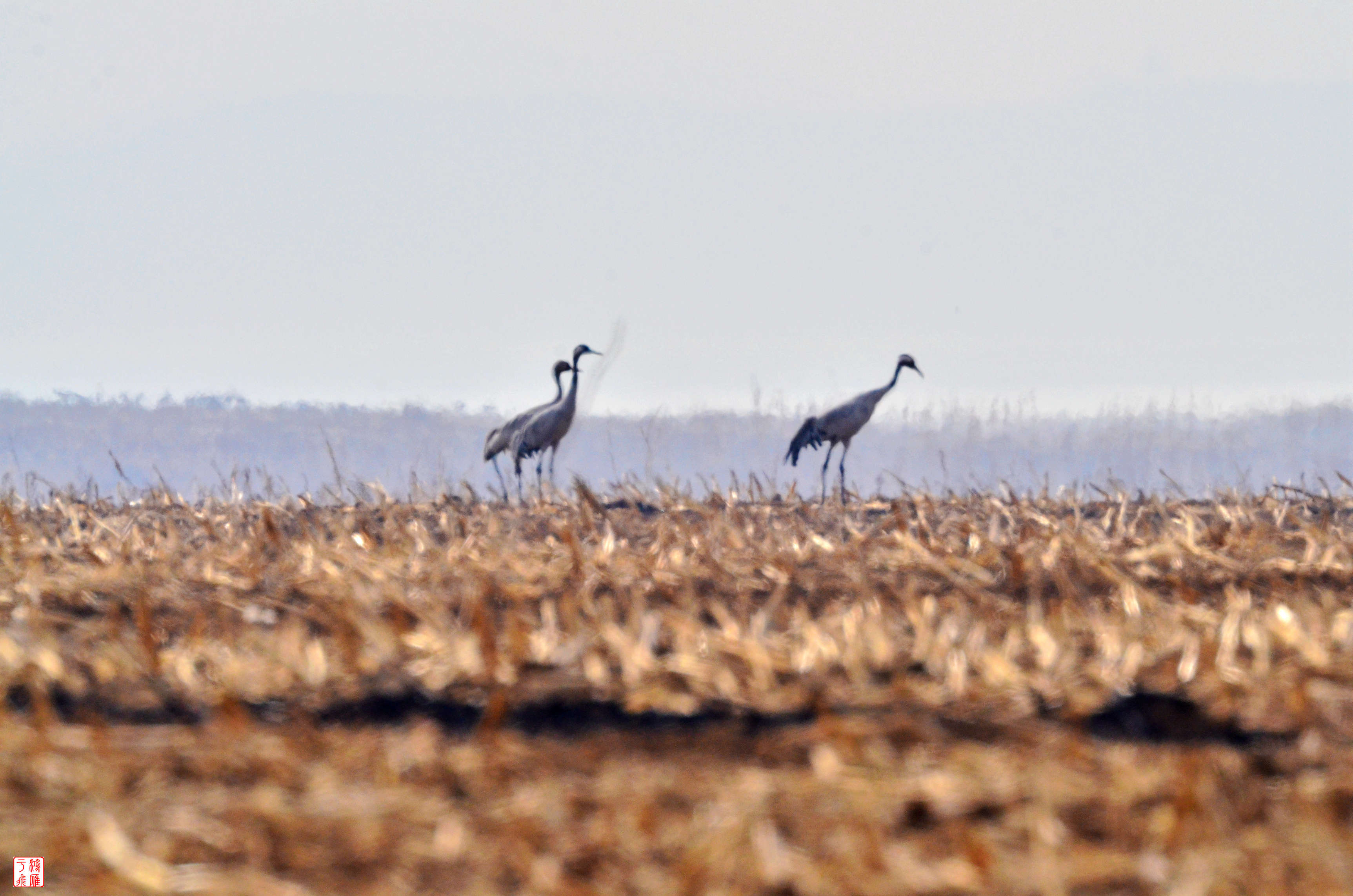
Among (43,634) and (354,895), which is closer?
(354,895)

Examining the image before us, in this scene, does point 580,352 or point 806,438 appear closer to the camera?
point 806,438

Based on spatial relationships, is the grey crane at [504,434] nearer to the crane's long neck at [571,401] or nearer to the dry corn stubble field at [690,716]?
the crane's long neck at [571,401]

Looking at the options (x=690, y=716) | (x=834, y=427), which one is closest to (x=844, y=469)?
(x=834, y=427)

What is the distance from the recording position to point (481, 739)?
4.17 meters

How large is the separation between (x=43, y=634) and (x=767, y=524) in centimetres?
437

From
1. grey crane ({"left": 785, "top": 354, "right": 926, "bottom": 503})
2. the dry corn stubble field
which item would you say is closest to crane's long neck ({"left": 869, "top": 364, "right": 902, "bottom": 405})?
grey crane ({"left": 785, "top": 354, "right": 926, "bottom": 503})

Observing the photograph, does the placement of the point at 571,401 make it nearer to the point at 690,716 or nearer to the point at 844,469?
the point at 844,469

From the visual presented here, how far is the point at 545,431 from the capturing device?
1777cm

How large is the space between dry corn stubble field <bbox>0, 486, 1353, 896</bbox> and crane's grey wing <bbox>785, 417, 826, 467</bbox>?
10.1 m

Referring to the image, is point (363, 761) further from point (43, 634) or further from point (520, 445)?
point (520, 445)

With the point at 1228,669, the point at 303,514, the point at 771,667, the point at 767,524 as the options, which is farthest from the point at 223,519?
the point at 1228,669

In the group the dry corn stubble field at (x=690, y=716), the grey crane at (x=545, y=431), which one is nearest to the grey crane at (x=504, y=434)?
the grey crane at (x=545, y=431)

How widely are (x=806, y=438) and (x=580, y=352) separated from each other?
3.96 meters

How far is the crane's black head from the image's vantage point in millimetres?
20453
